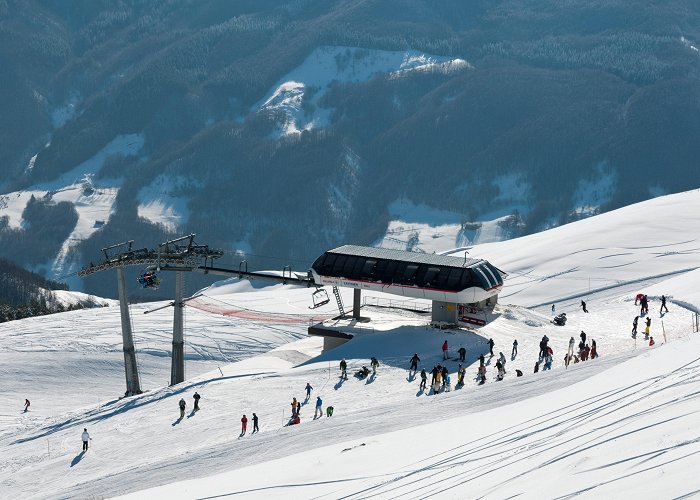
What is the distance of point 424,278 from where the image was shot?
57.3m

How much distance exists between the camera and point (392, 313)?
63125mm

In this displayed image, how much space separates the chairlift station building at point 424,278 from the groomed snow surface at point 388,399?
159 cm

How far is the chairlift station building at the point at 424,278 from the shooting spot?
5681cm

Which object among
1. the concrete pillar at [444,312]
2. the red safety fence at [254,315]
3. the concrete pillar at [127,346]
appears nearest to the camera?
the concrete pillar at [444,312]

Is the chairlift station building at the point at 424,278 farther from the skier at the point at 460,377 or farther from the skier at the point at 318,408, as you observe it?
the skier at the point at 318,408

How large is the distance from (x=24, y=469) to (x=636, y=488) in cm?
3050

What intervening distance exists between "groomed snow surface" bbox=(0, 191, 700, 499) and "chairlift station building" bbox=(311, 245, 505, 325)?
1.59 metres

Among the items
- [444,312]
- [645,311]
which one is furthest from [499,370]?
[645,311]

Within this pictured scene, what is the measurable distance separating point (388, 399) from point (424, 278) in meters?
11.5

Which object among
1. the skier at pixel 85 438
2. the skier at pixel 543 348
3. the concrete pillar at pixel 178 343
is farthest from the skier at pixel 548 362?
the concrete pillar at pixel 178 343

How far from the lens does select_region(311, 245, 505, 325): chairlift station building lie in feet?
186

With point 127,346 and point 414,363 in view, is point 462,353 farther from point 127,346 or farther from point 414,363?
point 127,346

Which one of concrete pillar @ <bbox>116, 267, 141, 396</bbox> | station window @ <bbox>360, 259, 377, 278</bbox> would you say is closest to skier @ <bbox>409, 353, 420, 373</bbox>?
station window @ <bbox>360, 259, 377, 278</bbox>

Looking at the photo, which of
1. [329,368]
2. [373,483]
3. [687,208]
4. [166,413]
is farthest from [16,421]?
[687,208]
